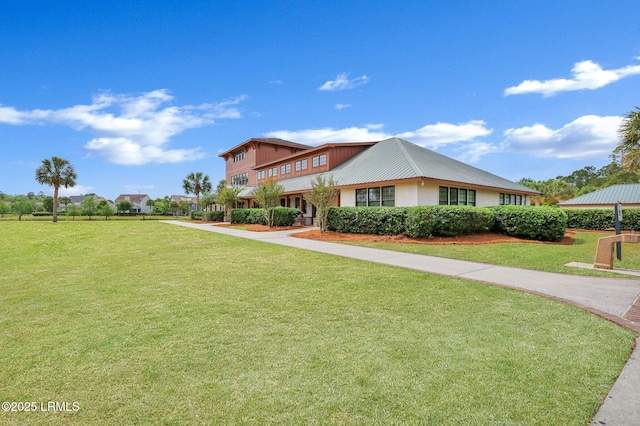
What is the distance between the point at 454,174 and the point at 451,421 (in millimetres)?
20666

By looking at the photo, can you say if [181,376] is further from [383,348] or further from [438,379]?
[438,379]

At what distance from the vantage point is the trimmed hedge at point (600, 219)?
17875 millimetres

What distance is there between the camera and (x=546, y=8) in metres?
12.1

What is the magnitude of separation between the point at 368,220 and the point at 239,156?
32.1 m

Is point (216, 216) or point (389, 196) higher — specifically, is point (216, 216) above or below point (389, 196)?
below

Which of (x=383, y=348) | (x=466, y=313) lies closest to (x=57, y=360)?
(x=383, y=348)

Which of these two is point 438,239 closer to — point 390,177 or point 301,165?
point 390,177

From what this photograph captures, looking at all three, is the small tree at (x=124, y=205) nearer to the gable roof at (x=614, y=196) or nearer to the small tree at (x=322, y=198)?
the small tree at (x=322, y=198)

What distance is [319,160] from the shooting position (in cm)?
2733

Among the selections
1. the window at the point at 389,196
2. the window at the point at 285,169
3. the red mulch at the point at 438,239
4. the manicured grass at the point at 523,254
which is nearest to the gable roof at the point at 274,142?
the window at the point at 285,169

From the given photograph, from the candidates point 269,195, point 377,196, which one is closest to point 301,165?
point 269,195

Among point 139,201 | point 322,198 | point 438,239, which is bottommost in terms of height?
point 438,239

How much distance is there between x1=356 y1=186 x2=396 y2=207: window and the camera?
62.7ft

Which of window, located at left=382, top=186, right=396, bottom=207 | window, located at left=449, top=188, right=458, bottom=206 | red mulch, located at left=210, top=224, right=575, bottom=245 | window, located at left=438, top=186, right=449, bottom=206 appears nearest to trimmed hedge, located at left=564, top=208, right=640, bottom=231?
red mulch, located at left=210, top=224, right=575, bottom=245
